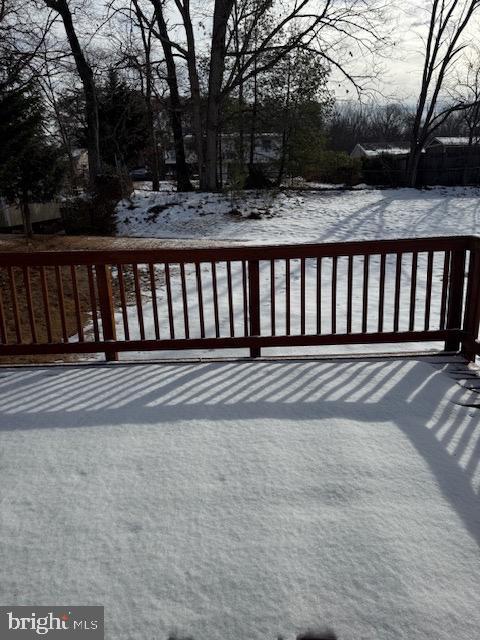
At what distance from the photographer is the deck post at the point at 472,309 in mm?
3979

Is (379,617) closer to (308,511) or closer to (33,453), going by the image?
(308,511)

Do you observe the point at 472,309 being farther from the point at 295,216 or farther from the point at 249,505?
the point at 295,216

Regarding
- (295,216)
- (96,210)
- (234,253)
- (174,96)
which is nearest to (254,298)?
(234,253)

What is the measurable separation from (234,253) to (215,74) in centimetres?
1670

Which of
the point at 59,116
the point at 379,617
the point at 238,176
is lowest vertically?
the point at 379,617

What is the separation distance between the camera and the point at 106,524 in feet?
7.36

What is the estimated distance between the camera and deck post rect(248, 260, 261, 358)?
415 centimetres

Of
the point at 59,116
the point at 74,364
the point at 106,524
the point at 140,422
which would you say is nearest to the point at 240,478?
the point at 106,524

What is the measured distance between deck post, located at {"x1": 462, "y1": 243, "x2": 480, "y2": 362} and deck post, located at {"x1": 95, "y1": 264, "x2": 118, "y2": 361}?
314 centimetres

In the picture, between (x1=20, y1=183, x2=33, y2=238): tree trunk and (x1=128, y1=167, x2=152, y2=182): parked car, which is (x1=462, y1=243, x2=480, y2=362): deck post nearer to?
(x1=20, y1=183, x2=33, y2=238): tree trunk

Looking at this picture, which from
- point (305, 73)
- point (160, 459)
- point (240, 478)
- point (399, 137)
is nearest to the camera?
point (240, 478)

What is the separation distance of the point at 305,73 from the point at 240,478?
22.6m

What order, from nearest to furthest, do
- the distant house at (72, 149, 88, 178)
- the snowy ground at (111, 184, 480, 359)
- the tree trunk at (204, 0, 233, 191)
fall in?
the snowy ground at (111, 184, 480, 359) < the tree trunk at (204, 0, 233, 191) < the distant house at (72, 149, 88, 178)

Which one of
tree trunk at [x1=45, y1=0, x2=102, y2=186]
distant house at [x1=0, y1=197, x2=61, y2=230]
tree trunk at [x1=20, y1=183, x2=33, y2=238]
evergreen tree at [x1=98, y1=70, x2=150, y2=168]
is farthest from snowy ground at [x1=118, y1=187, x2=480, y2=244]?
evergreen tree at [x1=98, y1=70, x2=150, y2=168]
